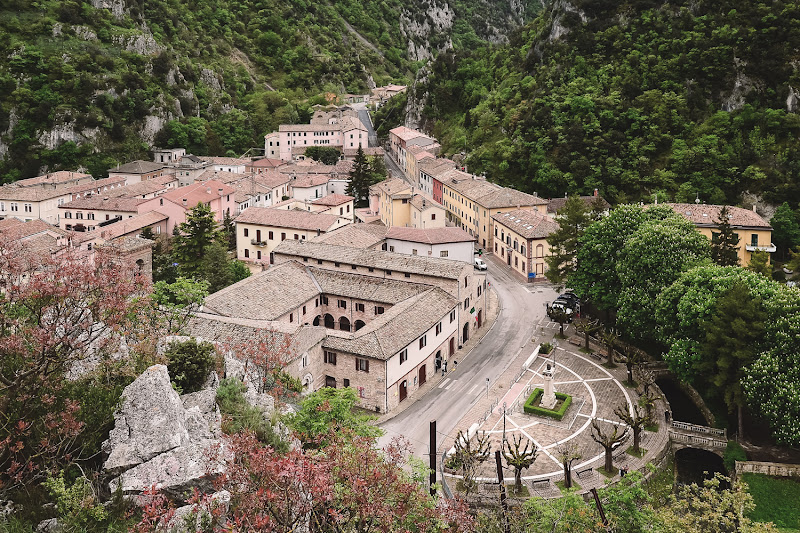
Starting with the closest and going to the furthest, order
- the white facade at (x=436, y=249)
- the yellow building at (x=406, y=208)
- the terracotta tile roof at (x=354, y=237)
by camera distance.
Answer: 1. the terracotta tile roof at (x=354, y=237)
2. the white facade at (x=436, y=249)
3. the yellow building at (x=406, y=208)

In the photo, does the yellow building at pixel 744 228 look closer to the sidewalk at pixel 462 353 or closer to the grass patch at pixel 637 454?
the sidewalk at pixel 462 353

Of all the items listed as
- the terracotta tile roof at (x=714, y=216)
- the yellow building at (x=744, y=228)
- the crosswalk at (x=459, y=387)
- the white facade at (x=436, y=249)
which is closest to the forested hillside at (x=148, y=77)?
the white facade at (x=436, y=249)

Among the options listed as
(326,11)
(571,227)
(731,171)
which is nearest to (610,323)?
(571,227)

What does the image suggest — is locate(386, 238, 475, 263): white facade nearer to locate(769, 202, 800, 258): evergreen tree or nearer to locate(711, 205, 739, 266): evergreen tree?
locate(711, 205, 739, 266): evergreen tree

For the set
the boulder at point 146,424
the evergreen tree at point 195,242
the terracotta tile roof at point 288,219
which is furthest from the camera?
the terracotta tile roof at point 288,219

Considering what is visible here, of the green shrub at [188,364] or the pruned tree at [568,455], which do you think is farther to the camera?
the pruned tree at [568,455]

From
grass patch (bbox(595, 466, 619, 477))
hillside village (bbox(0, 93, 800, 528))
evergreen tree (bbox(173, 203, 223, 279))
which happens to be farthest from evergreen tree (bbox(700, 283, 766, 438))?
evergreen tree (bbox(173, 203, 223, 279))

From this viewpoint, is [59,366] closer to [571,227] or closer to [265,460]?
[265,460]

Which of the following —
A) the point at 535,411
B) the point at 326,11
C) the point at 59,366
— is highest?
the point at 326,11
